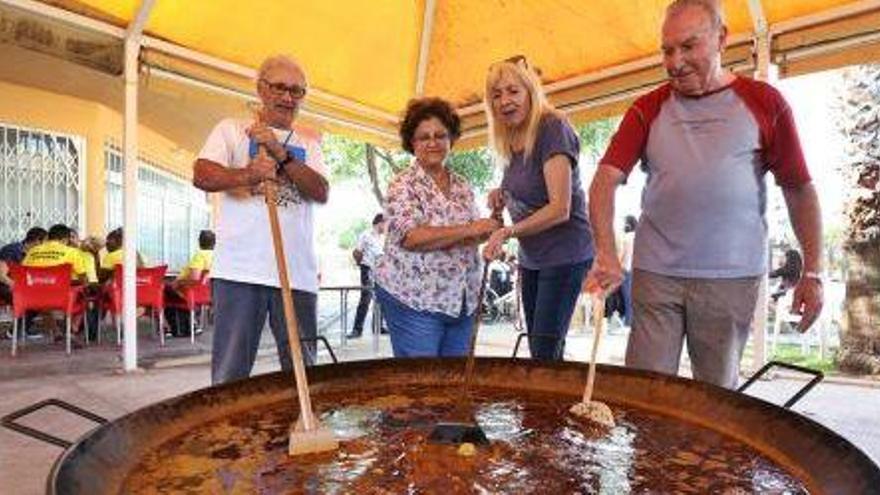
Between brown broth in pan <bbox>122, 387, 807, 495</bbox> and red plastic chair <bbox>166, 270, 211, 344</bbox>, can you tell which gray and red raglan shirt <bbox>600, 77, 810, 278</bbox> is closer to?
brown broth in pan <bbox>122, 387, 807, 495</bbox>

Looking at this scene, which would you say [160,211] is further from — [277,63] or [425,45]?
[277,63]

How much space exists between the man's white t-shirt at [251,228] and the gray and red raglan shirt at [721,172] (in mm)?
1392

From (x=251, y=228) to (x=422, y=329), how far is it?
2.52ft

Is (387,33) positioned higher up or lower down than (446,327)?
higher up

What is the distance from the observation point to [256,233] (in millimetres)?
2965

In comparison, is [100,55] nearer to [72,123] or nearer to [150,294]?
[150,294]

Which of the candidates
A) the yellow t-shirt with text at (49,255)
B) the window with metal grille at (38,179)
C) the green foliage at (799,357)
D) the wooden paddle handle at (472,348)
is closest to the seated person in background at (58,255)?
the yellow t-shirt with text at (49,255)

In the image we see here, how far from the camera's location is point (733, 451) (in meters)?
1.62

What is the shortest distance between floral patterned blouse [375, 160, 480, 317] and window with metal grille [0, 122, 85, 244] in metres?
9.06

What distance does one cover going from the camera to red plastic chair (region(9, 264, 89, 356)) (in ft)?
24.3

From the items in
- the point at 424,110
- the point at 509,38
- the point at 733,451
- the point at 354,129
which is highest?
the point at 509,38

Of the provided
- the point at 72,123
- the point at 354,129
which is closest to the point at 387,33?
the point at 354,129

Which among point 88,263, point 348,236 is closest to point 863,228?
point 88,263

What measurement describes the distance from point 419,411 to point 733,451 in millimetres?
754
